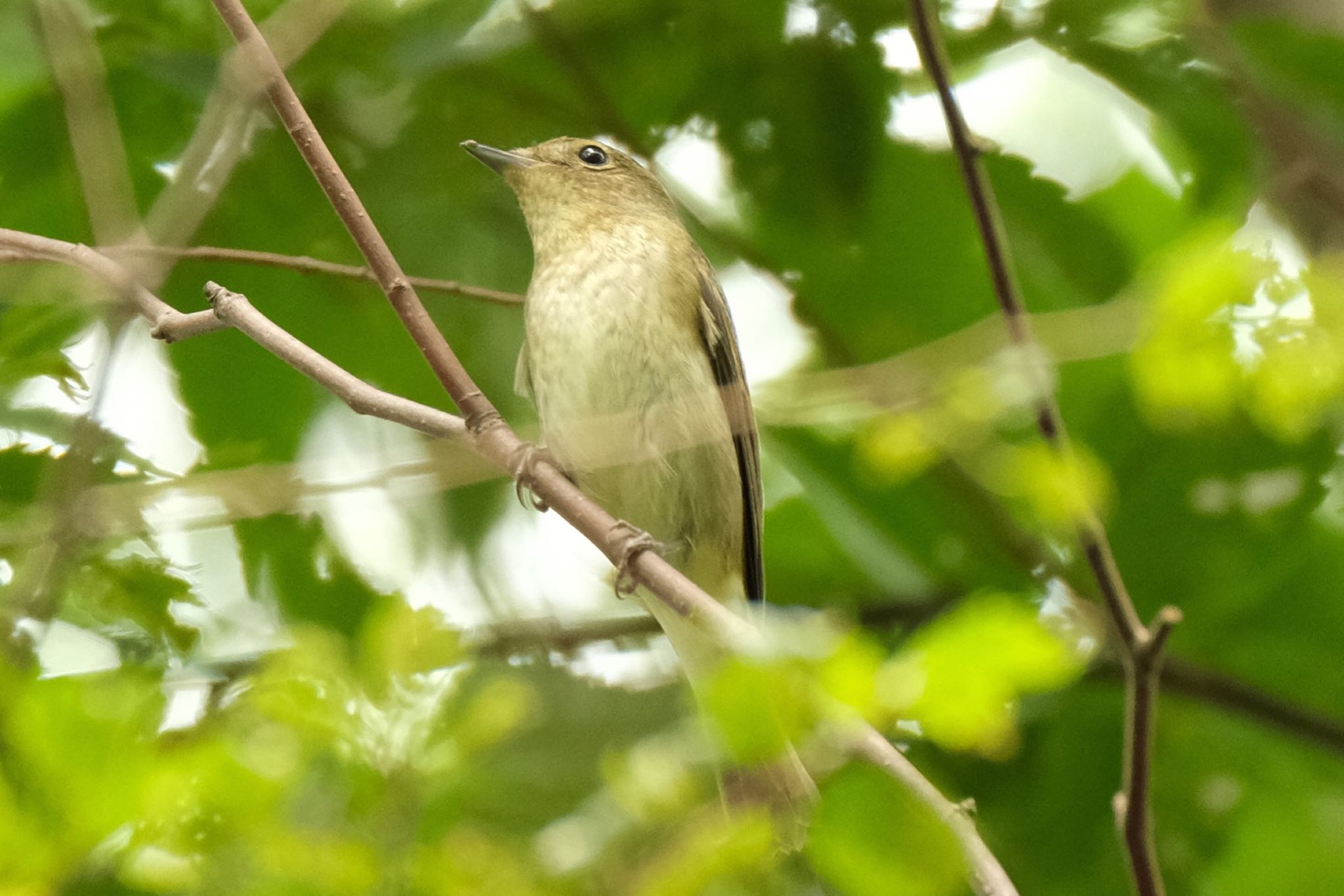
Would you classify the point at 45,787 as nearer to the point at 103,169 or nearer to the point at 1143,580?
the point at 103,169

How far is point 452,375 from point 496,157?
5.09 ft

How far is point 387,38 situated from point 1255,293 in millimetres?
2732

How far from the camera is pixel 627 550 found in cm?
285

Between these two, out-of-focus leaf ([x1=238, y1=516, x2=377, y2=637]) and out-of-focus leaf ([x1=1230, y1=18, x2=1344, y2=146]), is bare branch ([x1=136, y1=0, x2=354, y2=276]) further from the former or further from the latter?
out-of-focus leaf ([x1=1230, y1=18, x2=1344, y2=146])

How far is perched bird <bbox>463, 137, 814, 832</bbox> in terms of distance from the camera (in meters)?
3.83

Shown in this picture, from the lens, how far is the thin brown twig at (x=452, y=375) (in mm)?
2303

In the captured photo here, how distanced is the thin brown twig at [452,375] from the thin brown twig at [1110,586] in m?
0.26

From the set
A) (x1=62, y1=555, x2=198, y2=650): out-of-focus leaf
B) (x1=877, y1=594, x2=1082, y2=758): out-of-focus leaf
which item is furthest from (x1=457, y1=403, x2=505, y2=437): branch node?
(x1=877, y1=594, x2=1082, y2=758): out-of-focus leaf

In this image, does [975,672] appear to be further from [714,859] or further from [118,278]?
[118,278]

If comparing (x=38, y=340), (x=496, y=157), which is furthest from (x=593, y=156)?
(x=38, y=340)

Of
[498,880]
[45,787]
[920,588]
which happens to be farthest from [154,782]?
[920,588]

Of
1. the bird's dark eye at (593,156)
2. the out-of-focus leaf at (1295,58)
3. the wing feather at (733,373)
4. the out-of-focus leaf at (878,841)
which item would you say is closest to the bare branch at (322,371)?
the out-of-focus leaf at (878,841)

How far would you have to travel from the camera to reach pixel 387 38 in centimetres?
369

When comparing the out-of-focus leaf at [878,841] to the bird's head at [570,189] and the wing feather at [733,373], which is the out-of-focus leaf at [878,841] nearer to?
the wing feather at [733,373]
